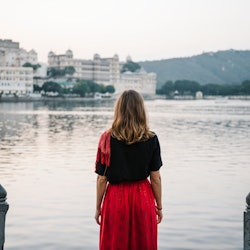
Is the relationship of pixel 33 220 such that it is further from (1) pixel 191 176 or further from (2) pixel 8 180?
(1) pixel 191 176

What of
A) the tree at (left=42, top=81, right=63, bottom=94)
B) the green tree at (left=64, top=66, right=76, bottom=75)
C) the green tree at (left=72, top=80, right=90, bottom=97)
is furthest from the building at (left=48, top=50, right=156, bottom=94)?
the tree at (left=42, top=81, right=63, bottom=94)

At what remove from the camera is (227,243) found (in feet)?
25.8

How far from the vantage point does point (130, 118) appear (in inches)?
182

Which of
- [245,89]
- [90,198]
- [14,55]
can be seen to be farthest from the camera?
[245,89]

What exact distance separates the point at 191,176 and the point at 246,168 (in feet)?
7.23

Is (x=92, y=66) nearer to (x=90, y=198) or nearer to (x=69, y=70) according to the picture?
(x=69, y=70)

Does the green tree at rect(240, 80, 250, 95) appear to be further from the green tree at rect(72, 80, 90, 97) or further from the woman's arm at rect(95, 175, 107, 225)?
the woman's arm at rect(95, 175, 107, 225)

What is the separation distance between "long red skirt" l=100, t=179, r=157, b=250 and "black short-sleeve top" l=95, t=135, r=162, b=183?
0.06 m

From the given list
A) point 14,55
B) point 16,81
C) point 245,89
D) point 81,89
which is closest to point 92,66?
point 14,55

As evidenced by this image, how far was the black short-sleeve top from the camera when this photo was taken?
4652 millimetres

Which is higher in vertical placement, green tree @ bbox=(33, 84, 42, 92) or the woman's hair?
the woman's hair

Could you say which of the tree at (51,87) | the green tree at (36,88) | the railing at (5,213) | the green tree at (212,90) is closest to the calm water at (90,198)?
the railing at (5,213)

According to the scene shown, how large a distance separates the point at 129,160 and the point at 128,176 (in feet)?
0.36

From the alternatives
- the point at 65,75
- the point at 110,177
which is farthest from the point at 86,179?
the point at 65,75
